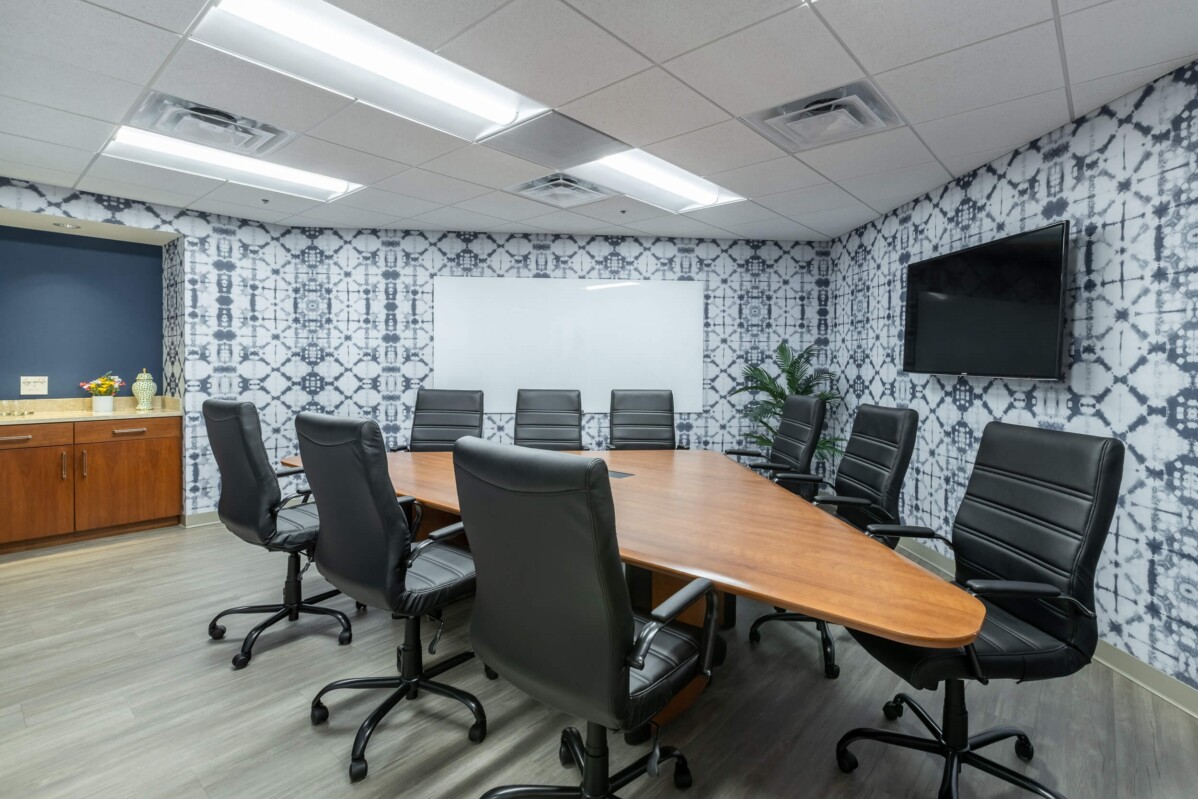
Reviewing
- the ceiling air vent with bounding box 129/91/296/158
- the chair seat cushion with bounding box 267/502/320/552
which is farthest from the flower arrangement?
the chair seat cushion with bounding box 267/502/320/552

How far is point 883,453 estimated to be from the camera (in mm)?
2674

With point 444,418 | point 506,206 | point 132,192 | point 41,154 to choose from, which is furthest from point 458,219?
point 41,154

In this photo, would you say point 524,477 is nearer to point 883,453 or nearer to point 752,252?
point 883,453

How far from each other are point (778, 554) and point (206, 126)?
3389 millimetres

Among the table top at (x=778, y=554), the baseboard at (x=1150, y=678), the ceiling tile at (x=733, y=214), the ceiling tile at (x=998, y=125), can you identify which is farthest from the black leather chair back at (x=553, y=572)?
the ceiling tile at (x=733, y=214)

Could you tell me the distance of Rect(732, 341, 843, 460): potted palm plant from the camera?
207 inches

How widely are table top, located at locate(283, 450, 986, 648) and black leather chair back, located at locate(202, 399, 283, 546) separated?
559 millimetres

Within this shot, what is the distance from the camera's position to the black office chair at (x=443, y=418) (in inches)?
171

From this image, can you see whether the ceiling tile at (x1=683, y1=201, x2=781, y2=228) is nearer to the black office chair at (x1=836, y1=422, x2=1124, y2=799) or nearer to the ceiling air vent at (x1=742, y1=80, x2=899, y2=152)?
the ceiling air vent at (x1=742, y1=80, x2=899, y2=152)

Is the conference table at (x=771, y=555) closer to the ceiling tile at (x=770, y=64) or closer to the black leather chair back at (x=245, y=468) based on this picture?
the black leather chair back at (x=245, y=468)

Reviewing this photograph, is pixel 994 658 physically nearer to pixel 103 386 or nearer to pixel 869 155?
pixel 869 155

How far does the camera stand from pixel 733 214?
→ 4.52 m

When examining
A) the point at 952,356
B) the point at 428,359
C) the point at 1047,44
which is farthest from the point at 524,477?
the point at 428,359

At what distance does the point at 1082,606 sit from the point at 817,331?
4.28m
